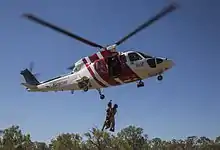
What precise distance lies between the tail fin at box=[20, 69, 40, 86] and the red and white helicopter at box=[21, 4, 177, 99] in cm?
560

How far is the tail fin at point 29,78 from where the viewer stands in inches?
1064

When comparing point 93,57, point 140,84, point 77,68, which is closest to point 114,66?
point 93,57

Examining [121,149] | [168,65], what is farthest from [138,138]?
[168,65]

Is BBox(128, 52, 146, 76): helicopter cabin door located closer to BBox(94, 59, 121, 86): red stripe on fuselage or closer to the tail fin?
BBox(94, 59, 121, 86): red stripe on fuselage

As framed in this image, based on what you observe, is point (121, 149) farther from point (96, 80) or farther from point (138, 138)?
point (96, 80)

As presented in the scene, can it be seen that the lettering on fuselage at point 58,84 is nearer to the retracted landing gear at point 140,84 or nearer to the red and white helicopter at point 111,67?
the red and white helicopter at point 111,67

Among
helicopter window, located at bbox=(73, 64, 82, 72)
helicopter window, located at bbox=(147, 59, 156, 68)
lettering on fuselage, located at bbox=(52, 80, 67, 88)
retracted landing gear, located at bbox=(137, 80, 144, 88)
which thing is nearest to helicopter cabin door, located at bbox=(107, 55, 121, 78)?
retracted landing gear, located at bbox=(137, 80, 144, 88)

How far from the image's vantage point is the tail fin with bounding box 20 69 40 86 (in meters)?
27.0

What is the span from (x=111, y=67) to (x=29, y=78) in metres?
12.0

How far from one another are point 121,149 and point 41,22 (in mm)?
57639

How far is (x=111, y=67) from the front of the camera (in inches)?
787

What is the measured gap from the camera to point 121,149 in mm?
71938

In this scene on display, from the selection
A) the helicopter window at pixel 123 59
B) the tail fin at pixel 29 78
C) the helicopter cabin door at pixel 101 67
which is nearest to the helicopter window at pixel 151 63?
the helicopter window at pixel 123 59

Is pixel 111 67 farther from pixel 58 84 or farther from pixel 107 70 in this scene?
pixel 58 84
